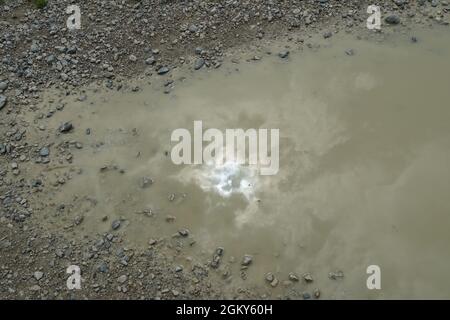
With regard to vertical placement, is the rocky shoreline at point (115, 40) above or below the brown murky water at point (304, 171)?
above

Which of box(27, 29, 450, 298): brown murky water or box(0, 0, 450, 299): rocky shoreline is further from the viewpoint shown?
box(0, 0, 450, 299): rocky shoreline

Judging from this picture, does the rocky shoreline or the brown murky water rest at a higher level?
the rocky shoreline

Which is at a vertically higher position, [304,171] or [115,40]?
[115,40]

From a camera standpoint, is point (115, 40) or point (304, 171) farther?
point (115, 40)

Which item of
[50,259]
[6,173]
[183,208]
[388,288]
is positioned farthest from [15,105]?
[388,288]

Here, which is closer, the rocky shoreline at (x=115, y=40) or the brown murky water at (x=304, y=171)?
the brown murky water at (x=304, y=171)
